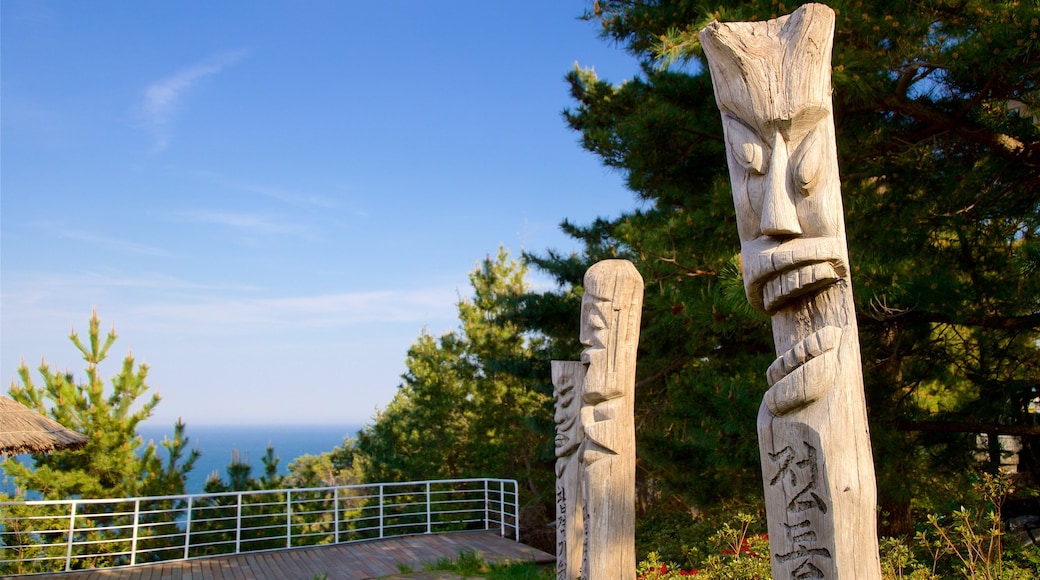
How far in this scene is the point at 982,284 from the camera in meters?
Answer: 6.08

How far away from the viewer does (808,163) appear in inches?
106

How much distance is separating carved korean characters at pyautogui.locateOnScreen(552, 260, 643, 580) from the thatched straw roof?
6293 millimetres

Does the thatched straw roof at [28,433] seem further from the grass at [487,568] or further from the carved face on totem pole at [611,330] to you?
Result: the carved face on totem pole at [611,330]

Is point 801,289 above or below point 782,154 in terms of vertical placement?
below

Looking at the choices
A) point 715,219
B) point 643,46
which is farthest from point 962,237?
point 643,46

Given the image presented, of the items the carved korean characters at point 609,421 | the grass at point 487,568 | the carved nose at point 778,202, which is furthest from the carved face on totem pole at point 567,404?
the carved nose at point 778,202

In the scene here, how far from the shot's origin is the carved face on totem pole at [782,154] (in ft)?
8.65

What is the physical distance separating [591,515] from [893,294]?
9.40 feet

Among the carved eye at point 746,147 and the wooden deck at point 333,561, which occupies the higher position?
the carved eye at point 746,147

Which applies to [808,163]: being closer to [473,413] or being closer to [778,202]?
[778,202]

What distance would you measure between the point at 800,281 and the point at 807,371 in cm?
33

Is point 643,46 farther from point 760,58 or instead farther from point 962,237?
point 760,58

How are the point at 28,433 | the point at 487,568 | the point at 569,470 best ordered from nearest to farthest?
the point at 569,470
the point at 28,433
the point at 487,568

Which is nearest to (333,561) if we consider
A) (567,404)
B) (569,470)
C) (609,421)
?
(569,470)
